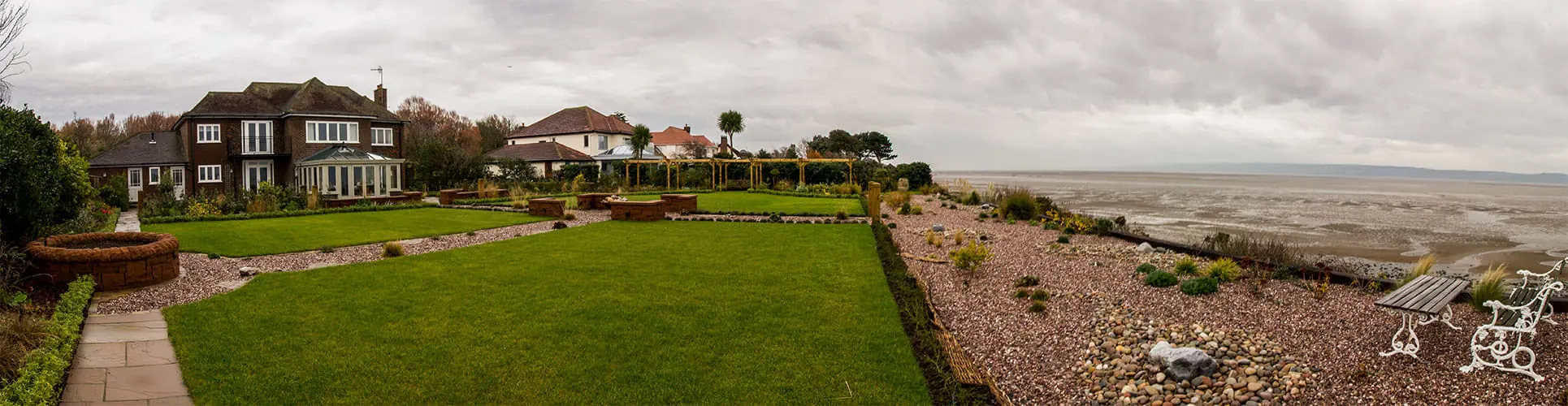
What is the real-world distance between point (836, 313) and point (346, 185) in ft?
84.9

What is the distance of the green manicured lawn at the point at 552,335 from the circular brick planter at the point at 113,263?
108cm

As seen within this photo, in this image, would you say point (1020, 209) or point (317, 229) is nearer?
point (317, 229)

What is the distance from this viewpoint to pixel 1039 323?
738 cm

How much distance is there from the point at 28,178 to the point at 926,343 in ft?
34.2

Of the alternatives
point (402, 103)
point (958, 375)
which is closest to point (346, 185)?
point (958, 375)

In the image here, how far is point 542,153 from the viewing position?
1881 inches

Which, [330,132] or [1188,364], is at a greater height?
[330,132]

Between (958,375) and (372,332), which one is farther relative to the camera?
(372,332)

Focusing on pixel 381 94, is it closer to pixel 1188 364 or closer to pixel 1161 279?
pixel 1161 279

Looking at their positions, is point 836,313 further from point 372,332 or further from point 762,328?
point 372,332

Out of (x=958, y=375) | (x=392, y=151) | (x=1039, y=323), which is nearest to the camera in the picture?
(x=958, y=375)

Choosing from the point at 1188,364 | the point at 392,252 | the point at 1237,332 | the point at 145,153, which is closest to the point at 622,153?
the point at 145,153

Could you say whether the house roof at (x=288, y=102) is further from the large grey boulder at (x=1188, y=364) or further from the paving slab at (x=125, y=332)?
the large grey boulder at (x=1188, y=364)

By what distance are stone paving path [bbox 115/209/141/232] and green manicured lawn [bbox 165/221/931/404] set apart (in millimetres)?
10152
